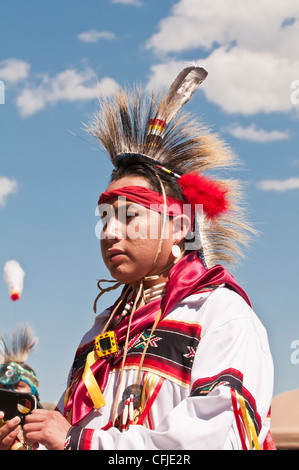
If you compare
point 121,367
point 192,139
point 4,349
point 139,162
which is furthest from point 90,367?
point 4,349

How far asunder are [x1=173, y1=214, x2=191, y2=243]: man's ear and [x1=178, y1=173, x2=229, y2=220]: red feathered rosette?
0.12 m

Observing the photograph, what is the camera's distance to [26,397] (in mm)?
3004

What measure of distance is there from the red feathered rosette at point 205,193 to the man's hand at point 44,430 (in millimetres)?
1405

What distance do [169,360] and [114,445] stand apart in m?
0.49

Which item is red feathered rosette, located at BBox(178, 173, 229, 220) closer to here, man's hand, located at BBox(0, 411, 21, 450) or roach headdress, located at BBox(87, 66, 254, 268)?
roach headdress, located at BBox(87, 66, 254, 268)

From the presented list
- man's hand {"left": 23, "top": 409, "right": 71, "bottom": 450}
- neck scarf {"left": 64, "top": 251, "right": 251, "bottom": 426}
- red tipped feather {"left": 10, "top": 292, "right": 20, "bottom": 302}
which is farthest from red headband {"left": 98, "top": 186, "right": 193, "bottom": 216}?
man's hand {"left": 23, "top": 409, "right": 71, "bottom": 450}

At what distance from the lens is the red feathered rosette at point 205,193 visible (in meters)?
3.49

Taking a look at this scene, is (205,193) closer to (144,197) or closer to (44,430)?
(144,197)

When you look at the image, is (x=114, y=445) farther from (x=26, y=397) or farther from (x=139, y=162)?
(x=139, y=162)

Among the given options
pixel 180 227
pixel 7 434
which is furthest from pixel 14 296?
pixel 180 227

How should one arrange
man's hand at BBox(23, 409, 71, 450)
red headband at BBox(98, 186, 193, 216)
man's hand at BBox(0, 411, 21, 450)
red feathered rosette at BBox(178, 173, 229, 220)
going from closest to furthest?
man's hand at BBox(23, 409, 71, 450), man's hand at BBox(0, 411, 21, 450), red headband at BBox(98, 186, 193, 216), red feathered rosette at BBox(178, 173, 229, 220)

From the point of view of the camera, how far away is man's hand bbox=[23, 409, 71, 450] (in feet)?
8.89

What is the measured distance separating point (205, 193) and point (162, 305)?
2.31ft

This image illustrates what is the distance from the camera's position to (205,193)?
3492 mm
